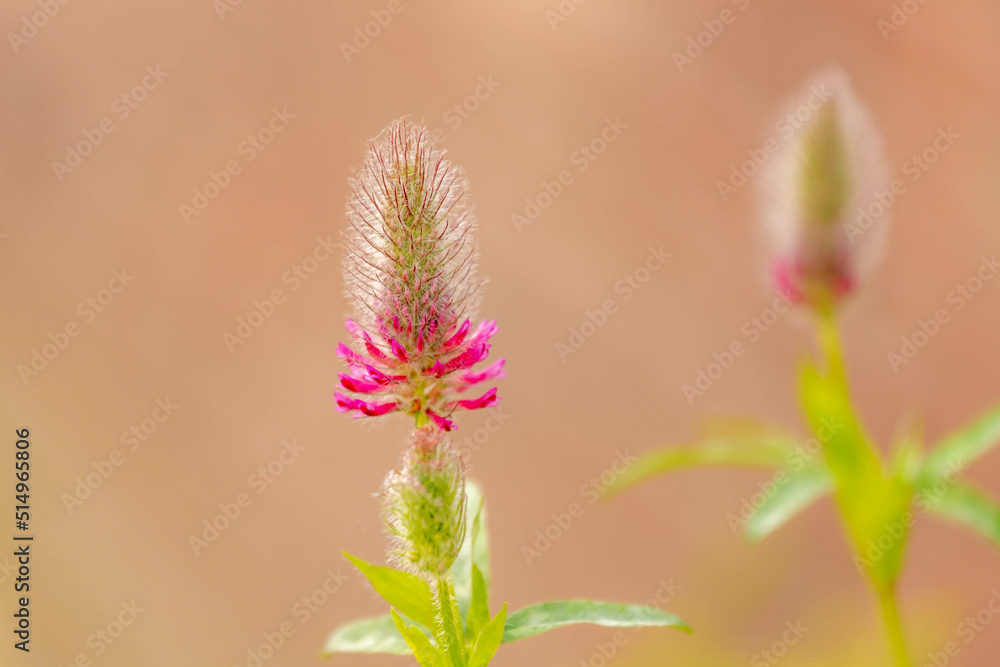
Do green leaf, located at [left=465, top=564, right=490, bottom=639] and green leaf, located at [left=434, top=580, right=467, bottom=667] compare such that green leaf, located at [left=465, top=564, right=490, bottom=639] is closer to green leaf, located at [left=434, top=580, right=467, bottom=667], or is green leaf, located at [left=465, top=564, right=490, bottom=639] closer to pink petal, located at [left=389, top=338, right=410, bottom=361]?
green leaf, located at [left=434, top=580, right=467, bottom=667]

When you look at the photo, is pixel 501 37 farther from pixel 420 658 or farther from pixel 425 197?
pixel 420 658

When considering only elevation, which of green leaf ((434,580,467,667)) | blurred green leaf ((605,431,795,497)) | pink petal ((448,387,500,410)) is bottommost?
green leaf ((434,580,467,667))

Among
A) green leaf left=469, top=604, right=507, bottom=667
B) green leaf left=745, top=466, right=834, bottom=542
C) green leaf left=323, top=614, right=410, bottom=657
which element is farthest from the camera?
green leaf left=745, top=466, right=834, bottom=542

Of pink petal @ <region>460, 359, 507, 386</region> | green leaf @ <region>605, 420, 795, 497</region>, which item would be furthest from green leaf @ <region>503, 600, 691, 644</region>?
green leaf @ <region>605, 420, 795, 497</region>

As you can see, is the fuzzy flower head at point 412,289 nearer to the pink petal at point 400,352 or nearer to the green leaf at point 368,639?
the pink petal at point 400,352

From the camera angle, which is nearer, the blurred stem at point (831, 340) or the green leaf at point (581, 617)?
the green leaf at point (581, 617)

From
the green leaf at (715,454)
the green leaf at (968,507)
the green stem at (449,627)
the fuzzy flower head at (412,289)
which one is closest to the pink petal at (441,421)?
the fuzzy flower head at (412,289)
